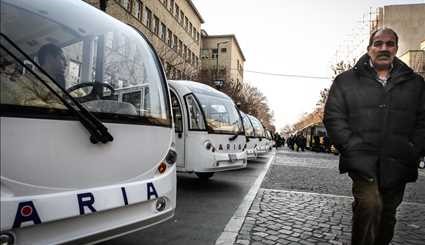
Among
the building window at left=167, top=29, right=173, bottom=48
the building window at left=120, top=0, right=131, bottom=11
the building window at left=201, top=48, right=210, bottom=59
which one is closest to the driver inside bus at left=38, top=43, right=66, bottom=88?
the building window at left=120, top=0, right=131, bottom=11

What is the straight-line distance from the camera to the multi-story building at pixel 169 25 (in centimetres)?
3106

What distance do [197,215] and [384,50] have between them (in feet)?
11.2

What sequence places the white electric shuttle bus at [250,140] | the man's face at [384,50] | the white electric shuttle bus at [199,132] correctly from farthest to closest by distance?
the white electric shuttle bus at [250,140] → the white electric shuttle bus at [199,132] → the man's face at [384,50]

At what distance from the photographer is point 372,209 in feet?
10.3

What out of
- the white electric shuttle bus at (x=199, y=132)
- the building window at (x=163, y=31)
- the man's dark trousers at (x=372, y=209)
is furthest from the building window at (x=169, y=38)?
the man's dark trousers at (x=372, y=209)

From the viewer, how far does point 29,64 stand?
269 centimetres

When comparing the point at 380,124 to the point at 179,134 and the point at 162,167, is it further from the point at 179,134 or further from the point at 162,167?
the point at 179,134

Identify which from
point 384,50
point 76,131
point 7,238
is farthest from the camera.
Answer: point 384,50

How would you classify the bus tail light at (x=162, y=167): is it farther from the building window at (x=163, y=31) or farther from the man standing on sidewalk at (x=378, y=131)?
the building window at (x=163, y=31)

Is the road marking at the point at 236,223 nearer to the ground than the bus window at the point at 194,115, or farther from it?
nearer to the ground

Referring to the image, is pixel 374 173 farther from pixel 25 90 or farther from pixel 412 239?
pixel 25 90

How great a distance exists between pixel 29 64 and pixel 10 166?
0.68 meters

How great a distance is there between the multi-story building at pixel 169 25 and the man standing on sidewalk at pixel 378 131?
21.4 m

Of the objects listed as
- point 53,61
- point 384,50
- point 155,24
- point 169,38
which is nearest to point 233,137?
point 384,50
